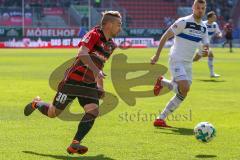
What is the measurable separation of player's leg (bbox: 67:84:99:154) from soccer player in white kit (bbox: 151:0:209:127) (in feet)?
8.80

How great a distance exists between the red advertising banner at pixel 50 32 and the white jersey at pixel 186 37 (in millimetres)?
44626

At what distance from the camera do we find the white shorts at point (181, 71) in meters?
10.4

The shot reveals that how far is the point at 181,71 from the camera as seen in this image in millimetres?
10445

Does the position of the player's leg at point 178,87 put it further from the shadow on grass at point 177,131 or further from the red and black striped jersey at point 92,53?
the red and black striped jersey at point 92,53

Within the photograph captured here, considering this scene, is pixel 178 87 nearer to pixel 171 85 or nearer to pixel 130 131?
pixel 171 85

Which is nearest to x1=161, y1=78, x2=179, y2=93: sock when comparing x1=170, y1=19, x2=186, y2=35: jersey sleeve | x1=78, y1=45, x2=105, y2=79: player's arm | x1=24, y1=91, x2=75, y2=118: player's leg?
x1=170, y1=19, x2=186, y2=35: jersey sleeve

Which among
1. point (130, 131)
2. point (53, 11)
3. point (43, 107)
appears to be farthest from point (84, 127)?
point (53, 11)

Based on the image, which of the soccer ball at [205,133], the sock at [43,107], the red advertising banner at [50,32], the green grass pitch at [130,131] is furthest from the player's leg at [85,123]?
the red advertising banner at [50,32]

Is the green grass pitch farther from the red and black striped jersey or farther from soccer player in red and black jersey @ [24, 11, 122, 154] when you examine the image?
the red and black striped jersey

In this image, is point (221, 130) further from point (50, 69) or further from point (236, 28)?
point (236, 28)

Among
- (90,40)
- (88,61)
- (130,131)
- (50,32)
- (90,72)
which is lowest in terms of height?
(50,32)

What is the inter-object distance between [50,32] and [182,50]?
4498 cm

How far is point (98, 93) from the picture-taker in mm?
8062

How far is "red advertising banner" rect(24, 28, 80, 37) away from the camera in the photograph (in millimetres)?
54406
